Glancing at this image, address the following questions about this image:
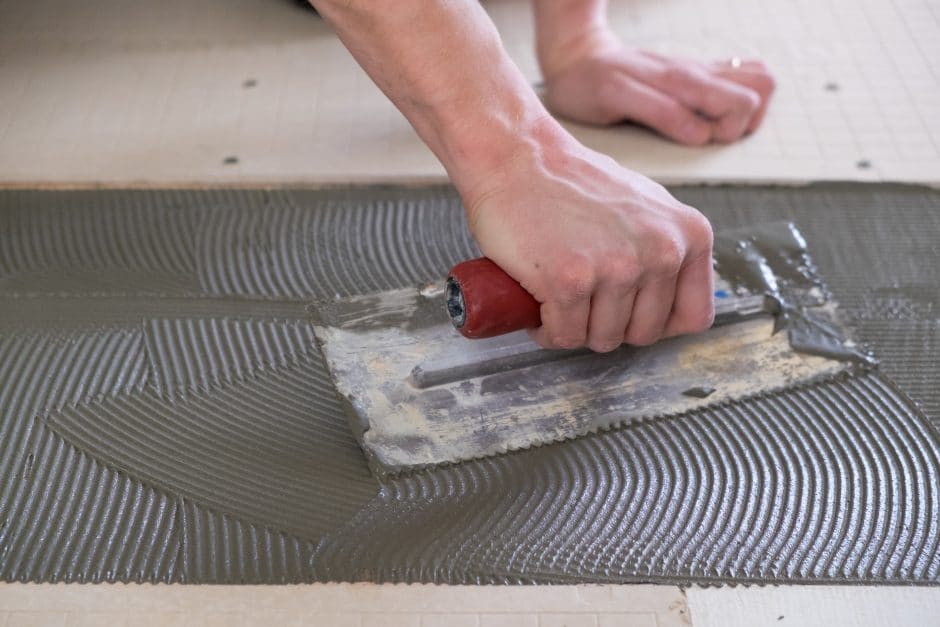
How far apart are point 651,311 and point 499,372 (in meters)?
0.20

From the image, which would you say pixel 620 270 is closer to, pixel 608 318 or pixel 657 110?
pixel 608 318

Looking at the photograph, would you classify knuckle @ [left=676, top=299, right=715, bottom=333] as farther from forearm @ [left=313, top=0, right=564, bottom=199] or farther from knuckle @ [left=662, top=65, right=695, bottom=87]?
knuckle @ [left=662, top=65, right=695, bottom=87]

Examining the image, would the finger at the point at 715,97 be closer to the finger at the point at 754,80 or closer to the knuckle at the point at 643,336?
the finger at the point at 754,80

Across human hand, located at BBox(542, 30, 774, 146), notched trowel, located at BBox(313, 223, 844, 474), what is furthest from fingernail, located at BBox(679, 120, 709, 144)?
notched trowel, located at BBox(313, 223, 844, 474)

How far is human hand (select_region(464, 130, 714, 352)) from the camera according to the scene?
111 centimetres

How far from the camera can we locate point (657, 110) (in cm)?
170

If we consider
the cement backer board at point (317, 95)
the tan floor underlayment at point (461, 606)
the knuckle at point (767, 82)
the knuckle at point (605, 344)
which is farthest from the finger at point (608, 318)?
the knuckle at point (767, 82)

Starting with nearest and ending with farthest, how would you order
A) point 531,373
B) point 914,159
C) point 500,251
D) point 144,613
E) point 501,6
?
point 144,613 → point 500,251 → point 531,373 → point 914,159 → point 501,6

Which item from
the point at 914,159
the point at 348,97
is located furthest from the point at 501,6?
the point at 914,159

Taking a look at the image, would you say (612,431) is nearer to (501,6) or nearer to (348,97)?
(348,97)

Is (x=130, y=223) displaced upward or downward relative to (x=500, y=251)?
downward

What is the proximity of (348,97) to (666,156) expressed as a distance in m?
0.57

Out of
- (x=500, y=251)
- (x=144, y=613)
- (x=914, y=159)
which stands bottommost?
(x=144, y=613)

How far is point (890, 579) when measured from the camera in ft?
3.51
